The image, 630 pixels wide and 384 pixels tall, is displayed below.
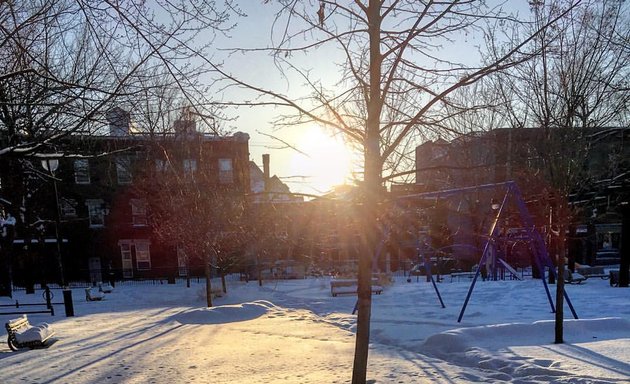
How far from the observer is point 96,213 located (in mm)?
33938

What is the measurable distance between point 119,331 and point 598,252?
37148mm

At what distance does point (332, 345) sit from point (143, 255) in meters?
28.3

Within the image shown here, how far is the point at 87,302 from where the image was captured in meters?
21.2

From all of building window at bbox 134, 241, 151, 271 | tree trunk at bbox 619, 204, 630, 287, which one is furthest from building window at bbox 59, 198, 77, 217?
tree trunk at bbox 619, 204, 630, 287

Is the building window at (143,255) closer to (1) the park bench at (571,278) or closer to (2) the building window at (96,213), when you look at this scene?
(2) the building window at (96,213)

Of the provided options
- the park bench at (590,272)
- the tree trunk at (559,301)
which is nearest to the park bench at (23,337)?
the tree trunk at (559,301)

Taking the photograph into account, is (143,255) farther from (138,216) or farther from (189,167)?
(189,167)

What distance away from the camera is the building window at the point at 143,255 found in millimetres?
34188

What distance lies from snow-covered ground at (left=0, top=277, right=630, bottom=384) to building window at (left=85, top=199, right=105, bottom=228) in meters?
18.9

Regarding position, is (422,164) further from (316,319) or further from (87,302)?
(87,302)

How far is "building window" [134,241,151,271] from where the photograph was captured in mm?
34188

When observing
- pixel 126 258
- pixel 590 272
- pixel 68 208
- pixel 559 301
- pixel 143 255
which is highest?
pixel 68 208

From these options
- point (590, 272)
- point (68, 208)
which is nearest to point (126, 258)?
point (68, 208)

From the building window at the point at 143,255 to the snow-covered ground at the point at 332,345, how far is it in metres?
18.0
